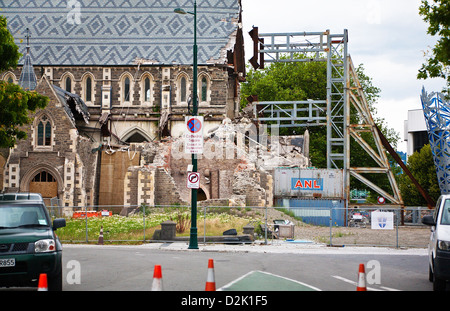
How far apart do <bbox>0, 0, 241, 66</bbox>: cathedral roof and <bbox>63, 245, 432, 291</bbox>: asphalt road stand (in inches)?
1257

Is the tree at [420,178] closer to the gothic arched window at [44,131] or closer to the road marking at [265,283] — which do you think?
the gothic arched window at [44,131]

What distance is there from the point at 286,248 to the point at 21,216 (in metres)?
14.2

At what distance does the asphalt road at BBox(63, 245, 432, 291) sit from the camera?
13086 millimetres

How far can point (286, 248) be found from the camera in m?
25.5

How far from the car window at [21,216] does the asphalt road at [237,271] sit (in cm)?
140

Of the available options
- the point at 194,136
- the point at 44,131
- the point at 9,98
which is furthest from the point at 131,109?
the point at 194,136

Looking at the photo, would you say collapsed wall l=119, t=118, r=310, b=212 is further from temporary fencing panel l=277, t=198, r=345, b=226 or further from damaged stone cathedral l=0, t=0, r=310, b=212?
temporary fencing panel l=277, t=198, r=345, b=226

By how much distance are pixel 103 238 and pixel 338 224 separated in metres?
16.7

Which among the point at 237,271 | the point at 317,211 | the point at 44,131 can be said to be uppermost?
the point at 44,131

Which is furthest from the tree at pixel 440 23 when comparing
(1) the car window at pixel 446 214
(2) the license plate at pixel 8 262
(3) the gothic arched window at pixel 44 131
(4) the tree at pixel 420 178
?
(4) the tree at pixel 420 178

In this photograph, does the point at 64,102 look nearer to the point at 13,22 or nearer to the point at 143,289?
the point at 13,22

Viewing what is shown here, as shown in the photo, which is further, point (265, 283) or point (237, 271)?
point (237, 271)

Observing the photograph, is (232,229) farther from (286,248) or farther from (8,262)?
(8,262)

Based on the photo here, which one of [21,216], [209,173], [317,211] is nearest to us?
[21,216]
